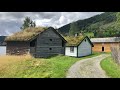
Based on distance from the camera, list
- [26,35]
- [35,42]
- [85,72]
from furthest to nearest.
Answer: [35,42] → [26,35] → [85,72]

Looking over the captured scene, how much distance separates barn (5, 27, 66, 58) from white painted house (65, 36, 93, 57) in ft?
19.1

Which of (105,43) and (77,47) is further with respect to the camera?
(105,43)

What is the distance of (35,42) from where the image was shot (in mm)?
21000

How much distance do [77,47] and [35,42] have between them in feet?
28.8

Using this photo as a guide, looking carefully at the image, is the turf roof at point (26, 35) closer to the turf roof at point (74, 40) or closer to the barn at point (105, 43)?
the turf roof at point (74, 40)

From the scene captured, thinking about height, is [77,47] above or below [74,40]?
below

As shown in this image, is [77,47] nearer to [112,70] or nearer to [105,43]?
[105,43]

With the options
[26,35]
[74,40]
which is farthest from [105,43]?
[26,35]

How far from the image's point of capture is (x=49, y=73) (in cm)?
1380

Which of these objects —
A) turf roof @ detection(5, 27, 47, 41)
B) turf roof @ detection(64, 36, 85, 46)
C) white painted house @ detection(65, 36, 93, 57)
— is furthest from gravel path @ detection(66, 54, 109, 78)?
turf roof @ detection(64, 36, 85, 46)
